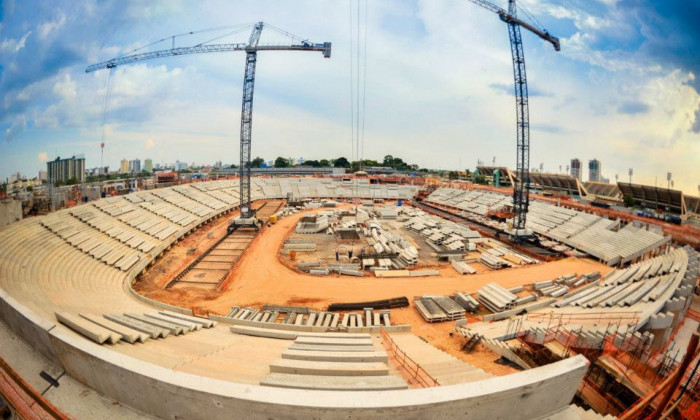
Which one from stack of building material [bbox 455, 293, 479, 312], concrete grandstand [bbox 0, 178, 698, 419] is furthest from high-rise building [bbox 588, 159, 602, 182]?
stack of building material [bbox 455, 293, 479, 312]

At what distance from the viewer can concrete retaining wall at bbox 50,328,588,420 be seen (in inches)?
176

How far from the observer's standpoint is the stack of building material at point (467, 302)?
1742 centimetres

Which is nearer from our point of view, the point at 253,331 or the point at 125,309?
the point at 253,331

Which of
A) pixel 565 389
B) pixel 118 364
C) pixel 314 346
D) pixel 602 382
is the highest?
pixel 118 364

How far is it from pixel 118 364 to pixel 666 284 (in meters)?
23.4

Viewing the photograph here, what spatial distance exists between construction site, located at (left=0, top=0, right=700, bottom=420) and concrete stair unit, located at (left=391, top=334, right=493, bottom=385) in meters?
0.11

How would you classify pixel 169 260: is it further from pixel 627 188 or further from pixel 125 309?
pixel 627 188

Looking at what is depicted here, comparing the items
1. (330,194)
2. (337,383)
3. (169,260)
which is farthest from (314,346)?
(330,194)

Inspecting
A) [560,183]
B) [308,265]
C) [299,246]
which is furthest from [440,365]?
[560,183]

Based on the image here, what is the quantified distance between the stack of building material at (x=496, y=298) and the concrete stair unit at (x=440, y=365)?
681 centimetres

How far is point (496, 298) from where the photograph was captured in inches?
695

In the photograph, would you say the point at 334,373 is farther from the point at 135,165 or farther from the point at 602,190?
the point at 135,165

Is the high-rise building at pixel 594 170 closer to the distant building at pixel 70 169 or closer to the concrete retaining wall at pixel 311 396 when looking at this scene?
the concrete retaining wall at pixel 311 396

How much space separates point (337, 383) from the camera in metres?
5.60
